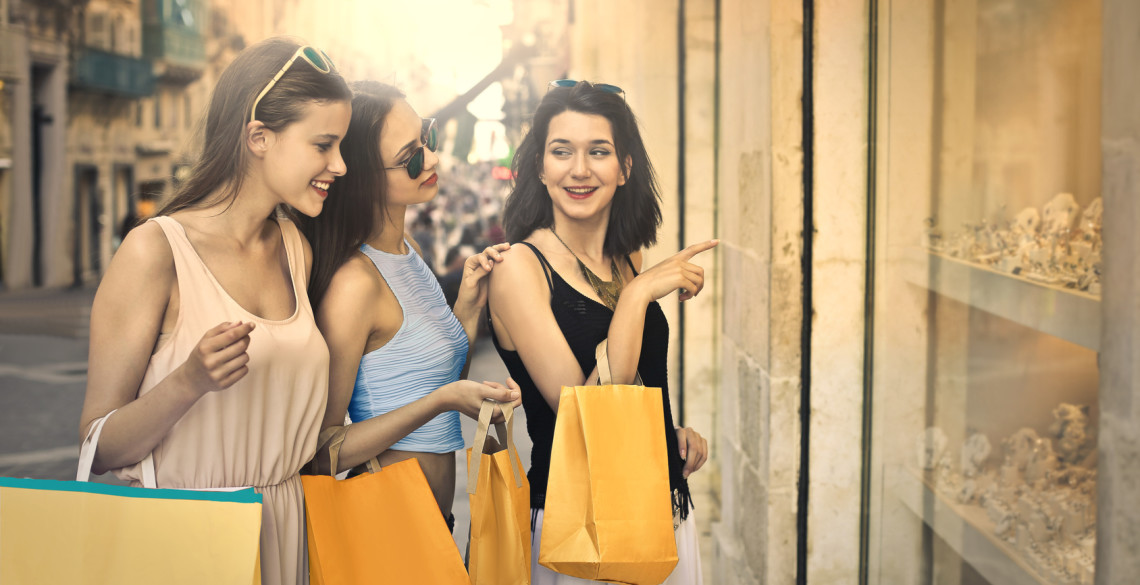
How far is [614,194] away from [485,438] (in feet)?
2.43

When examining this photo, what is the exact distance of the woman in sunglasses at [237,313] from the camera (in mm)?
1596

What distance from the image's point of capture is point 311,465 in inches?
75.7

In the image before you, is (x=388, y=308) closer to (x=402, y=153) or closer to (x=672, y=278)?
(x=402, y=153)

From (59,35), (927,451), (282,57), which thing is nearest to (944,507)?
(927,451)

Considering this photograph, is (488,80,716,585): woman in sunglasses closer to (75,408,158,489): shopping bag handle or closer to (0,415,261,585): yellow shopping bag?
(0,415,261,585): yellow shopping bag

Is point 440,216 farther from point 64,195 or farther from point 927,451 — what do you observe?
point 927,451

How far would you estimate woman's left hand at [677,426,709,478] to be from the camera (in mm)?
2221

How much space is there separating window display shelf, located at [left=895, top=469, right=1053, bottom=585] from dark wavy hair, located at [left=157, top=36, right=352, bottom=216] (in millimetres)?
1907

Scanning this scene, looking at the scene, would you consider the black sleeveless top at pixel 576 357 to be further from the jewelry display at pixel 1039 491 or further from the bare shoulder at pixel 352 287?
the jewelry display at pixel 1039 491

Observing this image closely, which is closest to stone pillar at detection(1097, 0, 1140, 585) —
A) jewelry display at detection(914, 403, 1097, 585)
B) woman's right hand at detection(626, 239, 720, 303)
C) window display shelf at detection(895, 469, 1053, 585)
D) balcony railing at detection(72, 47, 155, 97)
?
jewelry display at detection(914, 403, 1097, 585)

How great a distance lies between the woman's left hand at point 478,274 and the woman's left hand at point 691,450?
23.3 inches

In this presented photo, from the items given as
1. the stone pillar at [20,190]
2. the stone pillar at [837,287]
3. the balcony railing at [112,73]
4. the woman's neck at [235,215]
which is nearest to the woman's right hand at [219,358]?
the woman's neck at [235,215]

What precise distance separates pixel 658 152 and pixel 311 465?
309cm

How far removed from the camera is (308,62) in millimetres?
1730
